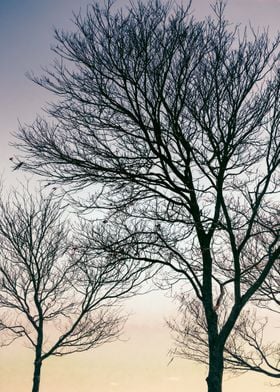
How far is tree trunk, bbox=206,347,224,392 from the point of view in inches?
356

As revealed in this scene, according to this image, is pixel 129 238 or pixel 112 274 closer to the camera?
pixel 129 238

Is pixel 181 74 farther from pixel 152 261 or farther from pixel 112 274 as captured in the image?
pixel 112 274

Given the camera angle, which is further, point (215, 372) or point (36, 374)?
point (36, 374)

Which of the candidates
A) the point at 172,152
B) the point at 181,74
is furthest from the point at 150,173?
the point at 181,74

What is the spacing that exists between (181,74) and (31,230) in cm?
923

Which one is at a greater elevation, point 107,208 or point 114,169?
point 114,169

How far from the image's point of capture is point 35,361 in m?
15.8

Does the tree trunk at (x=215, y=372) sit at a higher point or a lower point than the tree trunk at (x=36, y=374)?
lower

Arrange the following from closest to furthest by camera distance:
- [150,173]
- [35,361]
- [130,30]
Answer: [130,30] < [150,173] < [35,361]

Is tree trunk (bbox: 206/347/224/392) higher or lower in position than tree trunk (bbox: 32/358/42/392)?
lower

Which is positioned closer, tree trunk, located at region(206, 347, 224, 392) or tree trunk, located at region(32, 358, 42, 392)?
tree trunk, located at region(206, 347, 224, 392)

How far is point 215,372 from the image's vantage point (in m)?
9.13

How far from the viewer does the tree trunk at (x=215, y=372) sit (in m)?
9.05

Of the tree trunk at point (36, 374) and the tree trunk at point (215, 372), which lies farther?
the tree trunk at point (36, 374)
